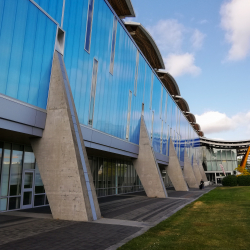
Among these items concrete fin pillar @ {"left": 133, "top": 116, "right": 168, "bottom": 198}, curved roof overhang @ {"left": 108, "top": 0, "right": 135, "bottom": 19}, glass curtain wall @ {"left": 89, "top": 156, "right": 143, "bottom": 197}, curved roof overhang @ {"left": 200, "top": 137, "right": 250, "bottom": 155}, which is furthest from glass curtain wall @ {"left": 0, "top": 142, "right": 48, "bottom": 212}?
curved roof overhang @ {"left": 200, "top": 137, "right": 250, "bottom": 155}

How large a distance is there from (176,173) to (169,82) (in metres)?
20.2

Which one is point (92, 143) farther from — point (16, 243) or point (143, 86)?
point (143, 86)

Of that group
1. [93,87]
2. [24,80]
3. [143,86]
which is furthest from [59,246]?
[143,86]

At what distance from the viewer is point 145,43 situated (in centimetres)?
3734

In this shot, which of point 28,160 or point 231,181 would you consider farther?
point 231,181

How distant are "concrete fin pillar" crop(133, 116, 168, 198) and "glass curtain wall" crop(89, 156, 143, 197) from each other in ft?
9.70

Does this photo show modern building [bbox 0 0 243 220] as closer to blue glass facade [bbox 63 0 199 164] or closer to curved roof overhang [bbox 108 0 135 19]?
blue glass facade [bbox 63 0 199 164]

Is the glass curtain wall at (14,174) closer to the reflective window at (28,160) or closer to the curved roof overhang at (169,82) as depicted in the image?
the reflective window at (28,160)

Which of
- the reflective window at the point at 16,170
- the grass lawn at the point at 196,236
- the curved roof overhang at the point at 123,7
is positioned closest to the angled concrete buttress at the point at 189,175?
the curved roof overhang at the point at 123,7

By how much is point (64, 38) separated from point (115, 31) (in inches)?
294

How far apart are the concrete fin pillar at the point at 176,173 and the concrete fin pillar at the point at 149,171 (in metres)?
12.7

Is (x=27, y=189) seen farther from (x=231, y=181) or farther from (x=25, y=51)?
(x=231, y=181)

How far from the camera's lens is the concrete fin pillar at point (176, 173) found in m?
37.2

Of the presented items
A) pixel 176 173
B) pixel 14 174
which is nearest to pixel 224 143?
pixel 176 173
